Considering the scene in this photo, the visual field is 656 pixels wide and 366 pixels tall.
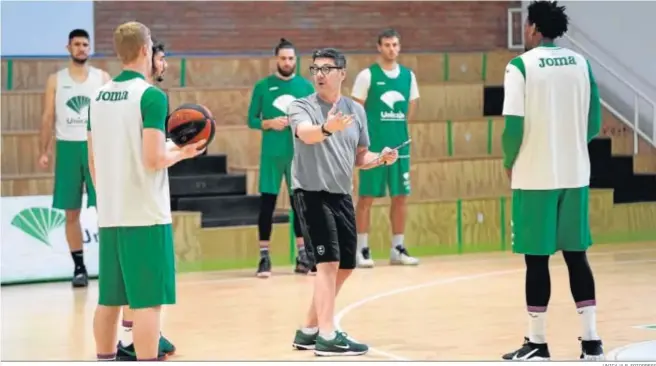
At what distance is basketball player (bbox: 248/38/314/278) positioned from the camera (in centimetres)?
910

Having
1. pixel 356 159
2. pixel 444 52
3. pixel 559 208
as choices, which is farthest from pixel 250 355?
pixel 444 52

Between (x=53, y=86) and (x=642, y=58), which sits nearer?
(x=53, y=86)

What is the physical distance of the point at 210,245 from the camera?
968cm

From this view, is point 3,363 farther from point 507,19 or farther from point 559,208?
point 507,19

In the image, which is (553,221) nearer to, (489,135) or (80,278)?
(80,278)

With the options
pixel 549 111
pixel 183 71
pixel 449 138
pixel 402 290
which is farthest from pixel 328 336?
pixel 183 71

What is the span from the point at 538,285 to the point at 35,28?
6.67 meters

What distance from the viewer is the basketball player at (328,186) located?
19.8ft

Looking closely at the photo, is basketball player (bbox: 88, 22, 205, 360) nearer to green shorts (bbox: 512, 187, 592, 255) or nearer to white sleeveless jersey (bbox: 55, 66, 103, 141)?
green shorts (bbox: 512, 187, 592, 255)

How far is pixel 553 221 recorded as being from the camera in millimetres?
5641

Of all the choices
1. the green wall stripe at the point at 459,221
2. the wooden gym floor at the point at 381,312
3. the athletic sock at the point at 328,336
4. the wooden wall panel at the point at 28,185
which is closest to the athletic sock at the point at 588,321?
the wooden gym floor at the point at 381,312

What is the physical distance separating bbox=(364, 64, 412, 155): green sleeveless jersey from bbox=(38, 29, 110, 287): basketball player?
2090mm

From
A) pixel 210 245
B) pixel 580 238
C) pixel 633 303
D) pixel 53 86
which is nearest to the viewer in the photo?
pixel 580 238

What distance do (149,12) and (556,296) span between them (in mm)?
5603
